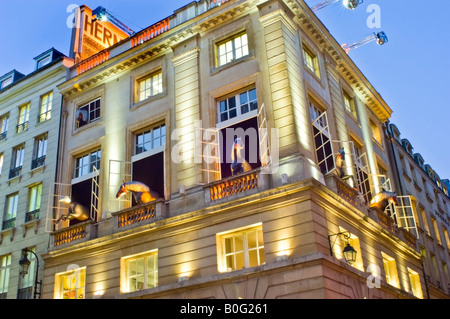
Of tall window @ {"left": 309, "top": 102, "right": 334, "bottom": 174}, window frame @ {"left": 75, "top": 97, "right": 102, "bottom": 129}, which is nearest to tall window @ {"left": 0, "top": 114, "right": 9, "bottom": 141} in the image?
window frame @ {"left": 75, "top": 97, "right": 102, "bottom": 129}

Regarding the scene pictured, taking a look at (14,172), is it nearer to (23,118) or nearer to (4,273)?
(23,118)

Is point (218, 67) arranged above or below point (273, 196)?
above

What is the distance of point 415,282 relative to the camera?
82.2 feet

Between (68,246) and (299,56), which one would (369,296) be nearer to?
(299,56)

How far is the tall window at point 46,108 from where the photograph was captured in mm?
27828

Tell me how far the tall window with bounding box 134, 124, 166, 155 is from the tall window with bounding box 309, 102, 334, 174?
6492 mm

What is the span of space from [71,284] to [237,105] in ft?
33.5

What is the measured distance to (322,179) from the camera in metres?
18.9

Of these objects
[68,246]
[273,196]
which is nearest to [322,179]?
[273,196]

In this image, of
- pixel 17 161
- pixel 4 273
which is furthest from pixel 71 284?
pixel 17 161

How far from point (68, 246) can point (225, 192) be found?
7920 mm

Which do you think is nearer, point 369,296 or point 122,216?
point 369,296
